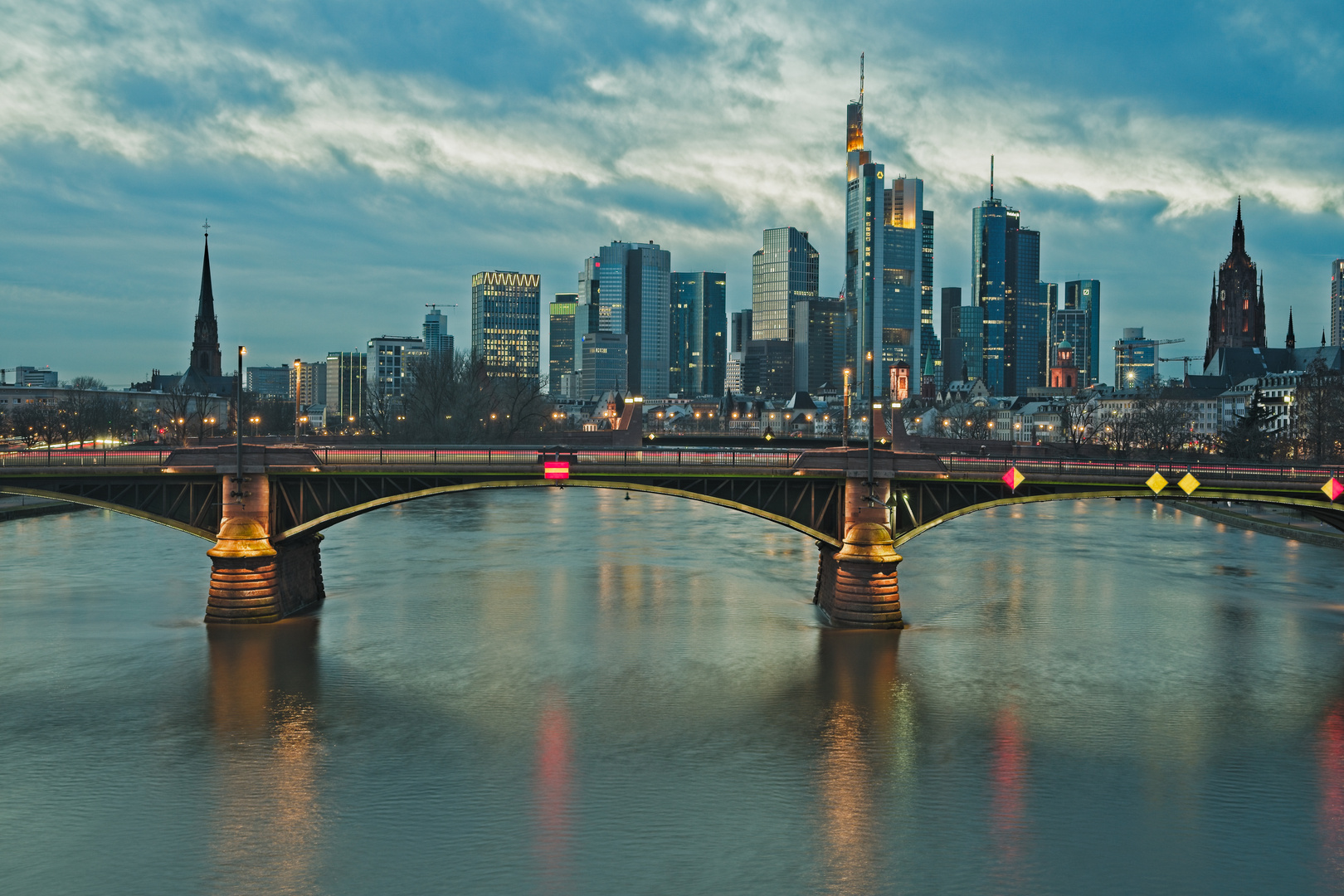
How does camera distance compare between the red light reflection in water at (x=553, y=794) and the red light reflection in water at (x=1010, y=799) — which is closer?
the red light reflection in water at (x=553, y=794)

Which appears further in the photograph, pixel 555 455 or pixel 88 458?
pixel 88 458

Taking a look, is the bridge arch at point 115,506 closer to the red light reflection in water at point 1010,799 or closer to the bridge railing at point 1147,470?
the bridge railing at point 1147,470

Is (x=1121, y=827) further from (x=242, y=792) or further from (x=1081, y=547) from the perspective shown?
(x=1081, y=547)

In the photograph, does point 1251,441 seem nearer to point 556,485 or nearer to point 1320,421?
point 1320,421

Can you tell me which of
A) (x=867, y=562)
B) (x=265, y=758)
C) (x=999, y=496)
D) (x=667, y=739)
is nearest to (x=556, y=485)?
(x=867, y=562)

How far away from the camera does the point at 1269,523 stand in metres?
91.4

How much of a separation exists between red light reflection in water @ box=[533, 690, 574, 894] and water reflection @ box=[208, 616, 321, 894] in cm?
531

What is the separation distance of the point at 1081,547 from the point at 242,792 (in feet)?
209

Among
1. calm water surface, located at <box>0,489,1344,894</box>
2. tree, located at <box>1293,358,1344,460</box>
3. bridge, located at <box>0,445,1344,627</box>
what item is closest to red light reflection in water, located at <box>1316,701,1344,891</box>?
calm water surface, located at <box>0,489,1344,894</box>

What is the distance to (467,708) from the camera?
3766cm

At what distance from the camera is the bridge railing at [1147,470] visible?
152ft

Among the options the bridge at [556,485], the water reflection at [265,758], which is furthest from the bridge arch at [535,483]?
the water reflection at [265,758]

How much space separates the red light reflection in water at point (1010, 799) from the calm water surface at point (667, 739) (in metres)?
0.11

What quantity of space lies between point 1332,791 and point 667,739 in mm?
18508
